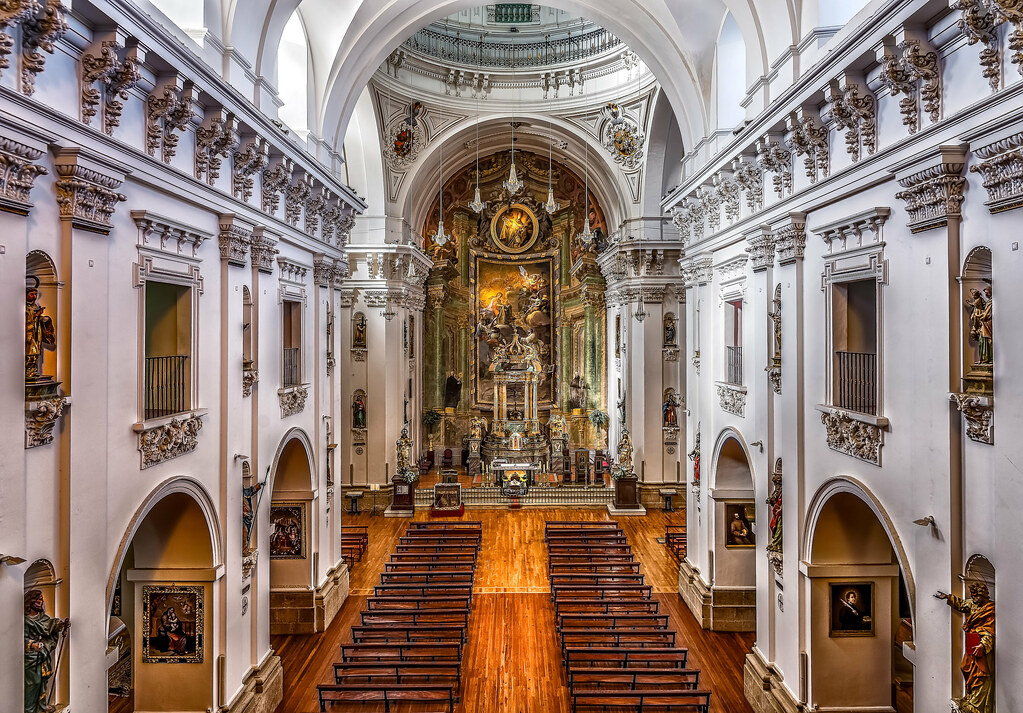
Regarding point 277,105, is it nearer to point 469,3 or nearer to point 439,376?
point 469,3

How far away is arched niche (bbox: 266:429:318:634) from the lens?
12117mm

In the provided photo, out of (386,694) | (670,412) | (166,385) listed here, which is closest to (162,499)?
(166,385)

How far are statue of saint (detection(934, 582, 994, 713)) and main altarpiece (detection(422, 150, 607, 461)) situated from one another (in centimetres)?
2185

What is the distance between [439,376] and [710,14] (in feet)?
63.7

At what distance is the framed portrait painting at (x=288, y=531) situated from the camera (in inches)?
479

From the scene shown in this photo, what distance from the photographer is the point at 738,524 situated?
12188mm

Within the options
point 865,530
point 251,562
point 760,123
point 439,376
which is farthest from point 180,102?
point 439,376

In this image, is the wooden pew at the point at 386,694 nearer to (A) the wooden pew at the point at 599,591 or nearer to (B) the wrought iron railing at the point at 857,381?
(A) the wooden pew at the point at 599,591

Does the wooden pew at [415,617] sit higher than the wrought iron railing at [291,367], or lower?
lower

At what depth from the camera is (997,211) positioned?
490 cm

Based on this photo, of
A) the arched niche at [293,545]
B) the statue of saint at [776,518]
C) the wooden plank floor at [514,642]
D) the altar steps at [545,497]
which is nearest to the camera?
the statue of saint at [776,518]

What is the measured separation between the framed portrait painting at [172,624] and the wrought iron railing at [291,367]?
3843 millimetres

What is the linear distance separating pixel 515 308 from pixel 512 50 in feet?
36.1

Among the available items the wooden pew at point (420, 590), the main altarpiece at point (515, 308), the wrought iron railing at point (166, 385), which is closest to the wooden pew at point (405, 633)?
the wooden pew at point (420, 590)
